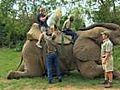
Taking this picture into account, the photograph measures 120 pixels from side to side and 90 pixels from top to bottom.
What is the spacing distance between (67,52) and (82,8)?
14.9m

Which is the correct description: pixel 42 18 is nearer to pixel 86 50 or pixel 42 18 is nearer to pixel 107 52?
pixel 86 50

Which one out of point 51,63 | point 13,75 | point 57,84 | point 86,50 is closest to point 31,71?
point 13,75

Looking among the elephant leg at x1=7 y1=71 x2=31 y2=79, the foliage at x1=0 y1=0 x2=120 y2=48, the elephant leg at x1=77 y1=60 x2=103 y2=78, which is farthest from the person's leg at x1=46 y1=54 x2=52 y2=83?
the foliage at x1=0 y1=0 x2=120 y2=48

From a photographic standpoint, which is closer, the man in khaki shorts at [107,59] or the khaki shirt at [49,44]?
the man in khaki shorts at [107,59]

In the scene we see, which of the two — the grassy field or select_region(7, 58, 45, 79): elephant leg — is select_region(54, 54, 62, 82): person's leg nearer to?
the grassy field

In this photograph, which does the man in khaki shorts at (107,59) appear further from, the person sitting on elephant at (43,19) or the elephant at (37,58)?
the person sitting on elephant at (43,19)

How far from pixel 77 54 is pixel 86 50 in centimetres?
29

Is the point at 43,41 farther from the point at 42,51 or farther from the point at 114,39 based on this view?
the point at 114,39

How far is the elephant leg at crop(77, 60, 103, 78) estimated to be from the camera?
10844 millimetres

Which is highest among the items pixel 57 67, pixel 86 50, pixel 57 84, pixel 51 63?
pixel 86 50

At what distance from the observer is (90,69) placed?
35.7 ft

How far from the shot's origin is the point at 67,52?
11250 millimetres

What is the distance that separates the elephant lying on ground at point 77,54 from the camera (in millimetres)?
10953

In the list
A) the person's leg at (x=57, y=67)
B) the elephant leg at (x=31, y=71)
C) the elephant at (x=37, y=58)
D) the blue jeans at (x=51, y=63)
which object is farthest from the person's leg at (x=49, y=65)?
the elephant leg at (x=31, y=71)
